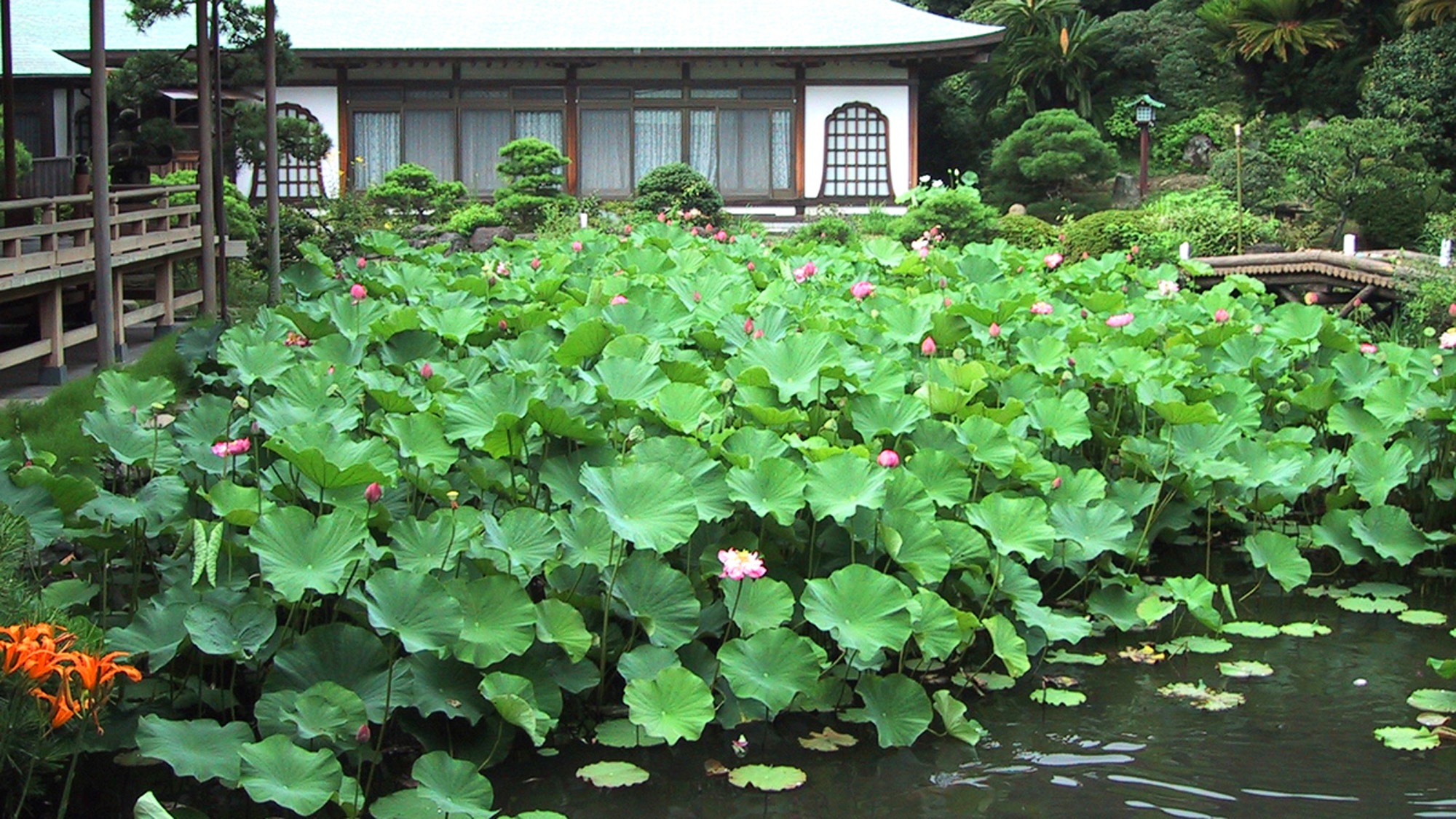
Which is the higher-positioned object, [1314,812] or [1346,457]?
[1346,457]

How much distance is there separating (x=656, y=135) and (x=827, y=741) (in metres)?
17.7

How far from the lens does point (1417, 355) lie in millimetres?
6199

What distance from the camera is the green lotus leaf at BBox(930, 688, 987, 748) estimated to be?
3.87 metres

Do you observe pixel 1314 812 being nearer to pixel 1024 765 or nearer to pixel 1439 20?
pixel 1024 765

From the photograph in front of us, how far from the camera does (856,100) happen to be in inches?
810

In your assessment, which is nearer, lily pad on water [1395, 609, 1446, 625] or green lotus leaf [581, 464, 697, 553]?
green lotus leaf [581, 464, 697, 553]

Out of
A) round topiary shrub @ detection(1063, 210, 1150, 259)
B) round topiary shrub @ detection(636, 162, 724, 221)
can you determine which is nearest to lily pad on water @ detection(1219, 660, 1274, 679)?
round topiary shrub @ detection(1063, 210, 1150, 259)

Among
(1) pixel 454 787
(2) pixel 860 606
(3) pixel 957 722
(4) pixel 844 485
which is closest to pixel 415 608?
(1) pixel 454 787

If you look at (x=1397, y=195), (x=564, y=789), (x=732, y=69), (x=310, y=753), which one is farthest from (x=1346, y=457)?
(x=732, y=69)

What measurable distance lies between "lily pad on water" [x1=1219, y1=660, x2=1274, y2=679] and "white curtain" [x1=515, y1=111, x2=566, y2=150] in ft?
56.6

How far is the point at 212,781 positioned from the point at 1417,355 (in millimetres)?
4998

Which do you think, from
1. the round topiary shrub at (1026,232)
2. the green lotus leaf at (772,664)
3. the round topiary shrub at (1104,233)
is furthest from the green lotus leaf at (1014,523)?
the round topiary shrub at (1026,232)

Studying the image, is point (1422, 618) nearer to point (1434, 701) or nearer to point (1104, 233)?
point (1434, 701)

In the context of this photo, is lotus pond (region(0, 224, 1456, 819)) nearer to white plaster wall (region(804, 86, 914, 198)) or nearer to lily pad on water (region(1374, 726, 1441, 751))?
lily pad on water (region(1374, 726, 1441, 751))
